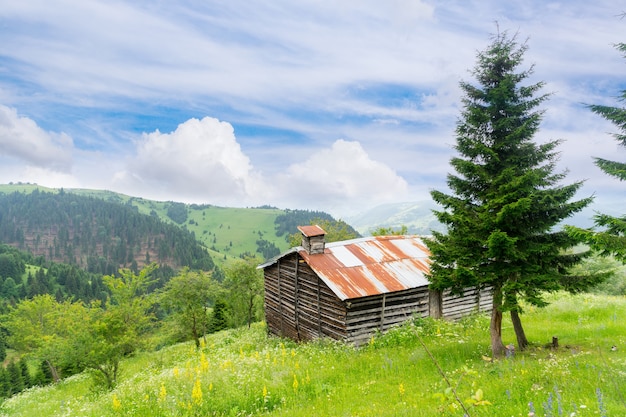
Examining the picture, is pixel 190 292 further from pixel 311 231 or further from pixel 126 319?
pixel 311 231

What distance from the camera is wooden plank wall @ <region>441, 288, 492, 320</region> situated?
24.3m

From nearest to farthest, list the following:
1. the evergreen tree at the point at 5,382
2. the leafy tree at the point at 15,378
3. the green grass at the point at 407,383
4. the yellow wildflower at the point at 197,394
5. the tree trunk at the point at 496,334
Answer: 1. the green grass at the point at 407,383
2. the yellow wildflower at the point at 197,394
3. the tree trunk at the point at 496,334
4. the evergreen tree at the point at 5,382
5. the leafy tree at the point at 15,378

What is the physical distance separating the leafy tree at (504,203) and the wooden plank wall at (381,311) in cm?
792

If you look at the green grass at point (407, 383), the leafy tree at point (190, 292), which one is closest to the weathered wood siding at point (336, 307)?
the green grass at point (407, 383)

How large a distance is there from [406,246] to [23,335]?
5977 cm

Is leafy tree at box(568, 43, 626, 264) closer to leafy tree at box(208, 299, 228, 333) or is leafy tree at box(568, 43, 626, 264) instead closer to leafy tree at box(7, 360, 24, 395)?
leafy tree at box(208, 299, 228, 333)

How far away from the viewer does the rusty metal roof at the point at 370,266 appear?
21266 mm

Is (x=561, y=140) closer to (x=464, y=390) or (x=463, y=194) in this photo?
(x=463, y=194)

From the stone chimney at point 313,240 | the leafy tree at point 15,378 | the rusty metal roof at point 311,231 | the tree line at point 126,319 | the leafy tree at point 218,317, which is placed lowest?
the leafy tree at point 15,378

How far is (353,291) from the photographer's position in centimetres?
2066

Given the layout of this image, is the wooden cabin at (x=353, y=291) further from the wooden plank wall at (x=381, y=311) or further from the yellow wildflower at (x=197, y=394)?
the yellow wildflower at (x=197, y=394)

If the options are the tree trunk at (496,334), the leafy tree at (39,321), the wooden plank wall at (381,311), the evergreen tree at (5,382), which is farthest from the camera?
the evergreen tree at (5,382)

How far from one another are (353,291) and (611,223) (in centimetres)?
1278

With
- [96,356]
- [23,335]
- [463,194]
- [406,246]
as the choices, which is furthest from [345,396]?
[23,335]
